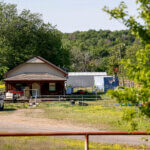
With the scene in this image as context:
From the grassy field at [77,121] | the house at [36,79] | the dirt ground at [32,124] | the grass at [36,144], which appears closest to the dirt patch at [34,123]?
the dirt ground at [32,124]

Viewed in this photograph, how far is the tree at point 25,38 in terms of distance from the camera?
48594 mm

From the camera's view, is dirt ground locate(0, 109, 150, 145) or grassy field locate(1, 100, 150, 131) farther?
grassy field locate(1, 100, 150, 131)

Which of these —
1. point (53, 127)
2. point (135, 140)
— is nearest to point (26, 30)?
point (53, 127)

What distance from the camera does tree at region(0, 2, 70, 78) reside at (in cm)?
4859

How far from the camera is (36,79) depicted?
41125mm

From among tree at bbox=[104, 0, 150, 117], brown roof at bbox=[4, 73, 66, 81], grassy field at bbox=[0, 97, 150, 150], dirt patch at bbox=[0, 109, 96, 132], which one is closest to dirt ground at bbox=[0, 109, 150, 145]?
dirt patch at bbox=[0, 109, 96, 132]

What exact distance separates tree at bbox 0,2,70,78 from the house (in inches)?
196

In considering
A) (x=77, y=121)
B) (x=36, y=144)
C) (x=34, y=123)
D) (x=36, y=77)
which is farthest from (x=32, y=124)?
(x=36, y=77)

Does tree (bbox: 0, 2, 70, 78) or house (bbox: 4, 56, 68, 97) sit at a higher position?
tree (bbox: 0, 2, 70, 78)

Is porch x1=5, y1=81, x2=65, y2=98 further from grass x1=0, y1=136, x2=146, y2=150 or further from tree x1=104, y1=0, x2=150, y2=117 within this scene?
tree x1=104, y1=0, x2=150, y2=117

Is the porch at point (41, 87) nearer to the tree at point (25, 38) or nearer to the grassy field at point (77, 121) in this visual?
the tree at point (25, 38)

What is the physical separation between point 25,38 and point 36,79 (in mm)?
12949

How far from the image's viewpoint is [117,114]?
26.2m

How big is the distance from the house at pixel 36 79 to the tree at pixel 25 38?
4.98 m
